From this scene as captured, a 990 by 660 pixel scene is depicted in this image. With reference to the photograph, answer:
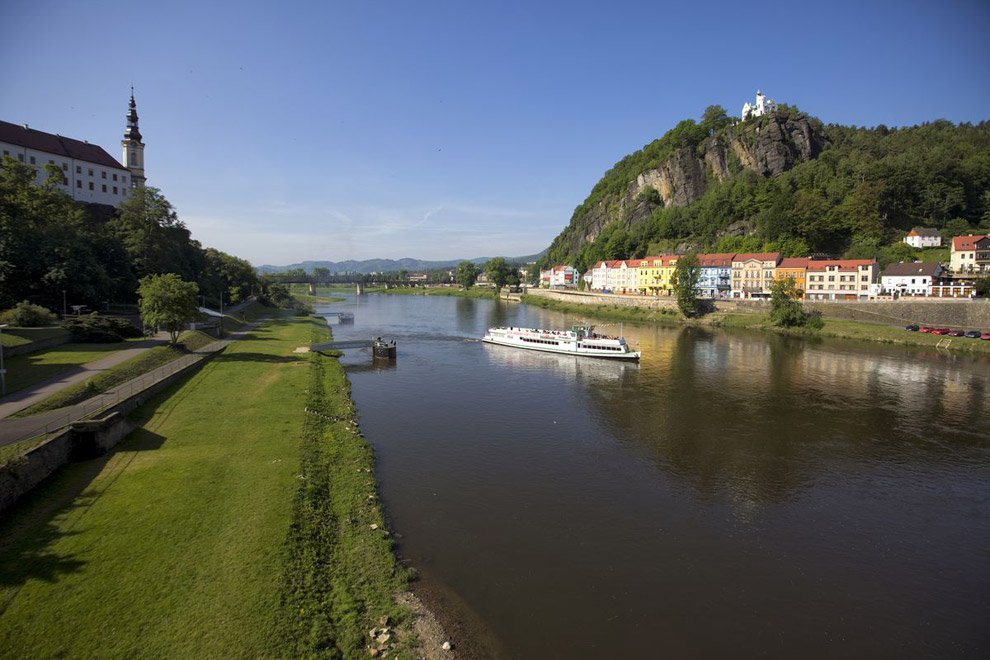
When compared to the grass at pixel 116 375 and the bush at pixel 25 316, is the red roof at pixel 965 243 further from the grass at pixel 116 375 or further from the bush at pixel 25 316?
the bush at pixel 25 316

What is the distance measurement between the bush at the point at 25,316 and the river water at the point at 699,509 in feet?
76.1

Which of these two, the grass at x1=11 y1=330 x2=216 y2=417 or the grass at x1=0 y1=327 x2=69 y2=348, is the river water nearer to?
the grass at x1=11 y1=330 x2=216 y2=417

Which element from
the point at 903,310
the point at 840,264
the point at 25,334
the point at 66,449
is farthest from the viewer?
the point at 840,264

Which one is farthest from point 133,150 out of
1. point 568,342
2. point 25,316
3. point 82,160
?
point 568,342

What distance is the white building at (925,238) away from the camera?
275ft

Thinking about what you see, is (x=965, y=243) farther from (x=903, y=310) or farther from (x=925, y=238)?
(x=903, y=310)

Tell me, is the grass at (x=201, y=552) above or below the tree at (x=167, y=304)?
below

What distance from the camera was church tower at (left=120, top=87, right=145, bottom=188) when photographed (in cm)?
7744

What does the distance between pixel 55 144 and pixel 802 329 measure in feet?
326

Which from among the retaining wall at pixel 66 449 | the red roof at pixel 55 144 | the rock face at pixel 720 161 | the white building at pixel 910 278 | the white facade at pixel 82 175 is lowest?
the retaining wall at pixel 66 449

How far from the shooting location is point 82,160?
220ft

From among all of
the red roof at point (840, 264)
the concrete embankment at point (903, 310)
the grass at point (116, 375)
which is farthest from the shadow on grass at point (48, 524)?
the red roof at point (840, 264)

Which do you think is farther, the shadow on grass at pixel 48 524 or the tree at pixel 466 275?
the tree at pixel 466 275

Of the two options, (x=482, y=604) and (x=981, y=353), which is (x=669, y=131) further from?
(x=482, y=604)
